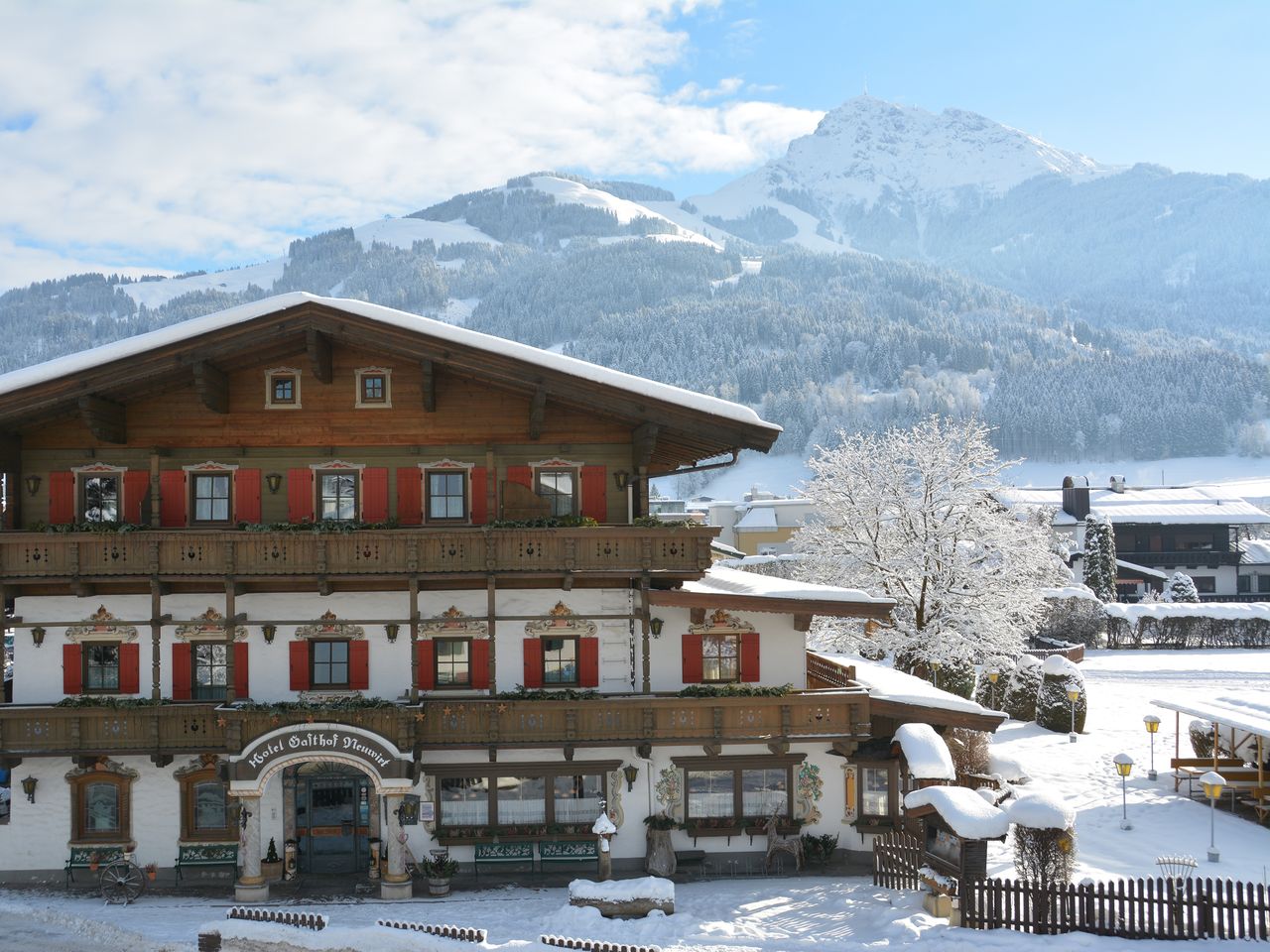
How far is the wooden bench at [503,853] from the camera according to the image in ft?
73.6

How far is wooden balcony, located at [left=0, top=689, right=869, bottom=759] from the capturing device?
2119 centimetres

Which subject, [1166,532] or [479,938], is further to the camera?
[1166,532]

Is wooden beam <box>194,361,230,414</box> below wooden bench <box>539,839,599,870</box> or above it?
above

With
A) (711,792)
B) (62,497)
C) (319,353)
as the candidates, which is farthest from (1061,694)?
(62,497)

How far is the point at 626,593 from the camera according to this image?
23.4 meters

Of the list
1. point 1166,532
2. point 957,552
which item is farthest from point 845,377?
point 957,552

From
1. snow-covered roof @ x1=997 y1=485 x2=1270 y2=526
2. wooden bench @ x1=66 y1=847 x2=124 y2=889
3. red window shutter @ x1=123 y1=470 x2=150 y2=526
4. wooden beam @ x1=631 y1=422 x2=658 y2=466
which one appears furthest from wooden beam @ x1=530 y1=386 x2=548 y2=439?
snow-covered roof @ x1=997 y1=485 x2=1270 y2=526

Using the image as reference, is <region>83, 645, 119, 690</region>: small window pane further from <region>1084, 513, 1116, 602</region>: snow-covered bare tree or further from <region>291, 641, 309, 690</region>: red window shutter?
<region>1084, 513, 1116, 602</region>: snow-covered bare tree

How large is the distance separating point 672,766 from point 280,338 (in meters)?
12.4

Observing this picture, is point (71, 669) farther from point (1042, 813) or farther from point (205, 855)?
point (1042, 813)

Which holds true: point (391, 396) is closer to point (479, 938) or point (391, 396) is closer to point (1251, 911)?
point (479, 938)

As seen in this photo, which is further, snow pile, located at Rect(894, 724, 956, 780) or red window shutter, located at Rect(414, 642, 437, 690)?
red window shutter, located at Rect(414, 642, 437, 690)

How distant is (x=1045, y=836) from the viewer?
1814cm

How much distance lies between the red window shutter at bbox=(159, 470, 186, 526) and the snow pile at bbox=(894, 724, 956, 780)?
52.5 feet
